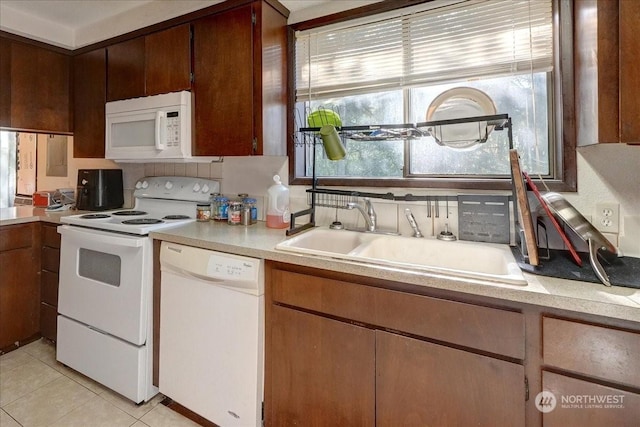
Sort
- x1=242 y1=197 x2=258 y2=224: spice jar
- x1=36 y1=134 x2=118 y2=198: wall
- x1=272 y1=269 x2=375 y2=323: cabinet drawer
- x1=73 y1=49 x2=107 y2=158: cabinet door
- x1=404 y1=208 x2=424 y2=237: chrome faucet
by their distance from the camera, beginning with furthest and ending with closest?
x1=36 y1=134 x2=118 y2=198: wall < x1=73 y1=49 x2=107 y2=158: cabinet door < x1=242 y1=197 x2=258 y2=224: spice jar < x1=404 y1=208 x2=424 y2=237: chrome faucet < x1=272 y1=269 x2=375 y2=323: cabinet drawer

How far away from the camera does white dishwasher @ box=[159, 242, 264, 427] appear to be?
1.35m

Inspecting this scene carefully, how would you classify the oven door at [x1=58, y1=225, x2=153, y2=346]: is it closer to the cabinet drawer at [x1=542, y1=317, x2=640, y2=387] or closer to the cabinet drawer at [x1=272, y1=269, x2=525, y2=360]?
the cabinet drawer at [x1=272, y1=269, x2=525, y2=360]

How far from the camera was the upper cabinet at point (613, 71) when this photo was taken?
923mm

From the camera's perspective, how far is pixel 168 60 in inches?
77.2

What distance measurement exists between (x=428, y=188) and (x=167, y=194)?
5.77ft

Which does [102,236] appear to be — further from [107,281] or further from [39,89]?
[39,89]

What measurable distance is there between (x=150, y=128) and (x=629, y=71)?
2254mm

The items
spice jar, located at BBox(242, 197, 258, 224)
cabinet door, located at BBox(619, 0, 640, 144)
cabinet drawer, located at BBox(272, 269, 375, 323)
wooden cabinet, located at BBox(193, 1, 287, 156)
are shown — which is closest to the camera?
cabinet door, located at BBox(619, 0, 640, 144)

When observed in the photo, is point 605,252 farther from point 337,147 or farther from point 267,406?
point 267,406

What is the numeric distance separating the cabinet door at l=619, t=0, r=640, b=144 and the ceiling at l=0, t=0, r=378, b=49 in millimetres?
1287

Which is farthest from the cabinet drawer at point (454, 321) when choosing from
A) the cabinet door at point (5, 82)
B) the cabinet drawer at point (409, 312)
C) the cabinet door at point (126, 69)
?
the cabinet door at point (5, 82)

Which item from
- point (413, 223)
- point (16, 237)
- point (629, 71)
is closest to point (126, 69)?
point (16, 237)

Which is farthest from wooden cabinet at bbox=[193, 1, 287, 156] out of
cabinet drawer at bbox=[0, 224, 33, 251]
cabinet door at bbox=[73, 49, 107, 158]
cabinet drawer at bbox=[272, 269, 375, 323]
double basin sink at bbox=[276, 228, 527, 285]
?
cabinet drawer at bbox=[0, 224, 33, 251]

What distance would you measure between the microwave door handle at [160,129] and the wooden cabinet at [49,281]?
96cm
